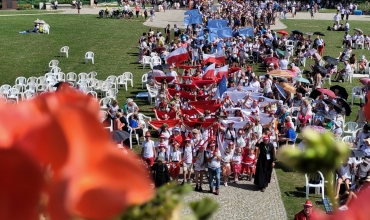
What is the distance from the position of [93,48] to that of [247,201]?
85.5 feet

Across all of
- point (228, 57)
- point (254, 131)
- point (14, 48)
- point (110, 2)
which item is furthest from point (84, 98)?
point (110, 2)

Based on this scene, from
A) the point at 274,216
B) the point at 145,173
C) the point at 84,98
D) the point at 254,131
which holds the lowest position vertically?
the point at 274,216

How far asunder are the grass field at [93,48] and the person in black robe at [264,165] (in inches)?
21.7

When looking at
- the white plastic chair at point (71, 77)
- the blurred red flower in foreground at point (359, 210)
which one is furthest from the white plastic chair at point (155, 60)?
the blurred red flower in foreground at point (359, 210)

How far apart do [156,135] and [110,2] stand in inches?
2232

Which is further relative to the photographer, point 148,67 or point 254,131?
point 148,67

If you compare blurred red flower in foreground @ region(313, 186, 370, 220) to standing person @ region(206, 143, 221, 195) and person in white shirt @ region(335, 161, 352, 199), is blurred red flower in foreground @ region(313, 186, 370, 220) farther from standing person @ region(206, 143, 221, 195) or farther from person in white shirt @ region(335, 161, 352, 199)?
standing person @ region(206, 143, 221, 195)

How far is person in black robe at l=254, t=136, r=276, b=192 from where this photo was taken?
565 inches

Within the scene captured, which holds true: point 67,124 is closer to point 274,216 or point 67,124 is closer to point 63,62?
point 274,216

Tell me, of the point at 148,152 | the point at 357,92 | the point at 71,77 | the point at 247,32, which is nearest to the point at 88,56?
the point at 71,77

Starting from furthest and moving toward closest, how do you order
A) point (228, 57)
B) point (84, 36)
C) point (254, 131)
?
point (84, 36) < point (228, 57) < point (254, 131)

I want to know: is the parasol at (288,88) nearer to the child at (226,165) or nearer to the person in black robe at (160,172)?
the child at (226,165)

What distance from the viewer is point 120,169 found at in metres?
0.99

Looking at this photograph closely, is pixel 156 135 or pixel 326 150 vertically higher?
pixel 326 150
